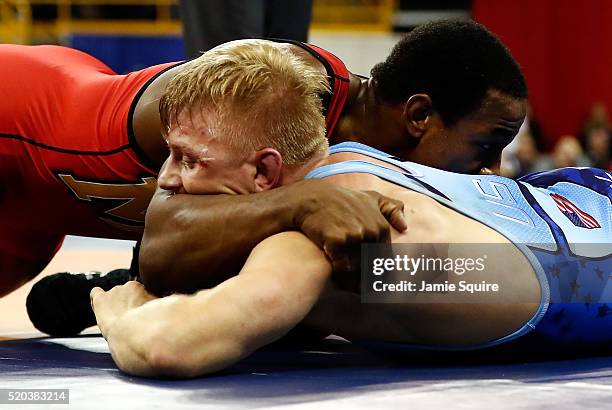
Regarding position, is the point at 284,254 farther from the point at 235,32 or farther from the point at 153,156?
the point at 235,32

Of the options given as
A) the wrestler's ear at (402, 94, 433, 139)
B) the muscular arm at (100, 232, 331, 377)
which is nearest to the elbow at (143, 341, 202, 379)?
the muscular arm at (100, 232, 331, 377)

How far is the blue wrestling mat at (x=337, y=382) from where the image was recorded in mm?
1546

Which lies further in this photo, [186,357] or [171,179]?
[171,179]

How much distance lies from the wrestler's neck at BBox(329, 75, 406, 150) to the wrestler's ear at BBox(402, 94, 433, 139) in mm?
34

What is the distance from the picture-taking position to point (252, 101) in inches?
72.5

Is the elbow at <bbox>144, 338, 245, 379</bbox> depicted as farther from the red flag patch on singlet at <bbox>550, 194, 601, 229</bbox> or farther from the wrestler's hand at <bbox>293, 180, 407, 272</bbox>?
the red flag patch on singlet at <bbox>550, 194, 601, 229</bbox>

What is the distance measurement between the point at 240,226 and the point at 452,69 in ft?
3.00

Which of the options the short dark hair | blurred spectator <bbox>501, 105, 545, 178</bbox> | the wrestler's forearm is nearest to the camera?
the wrestler's forearm

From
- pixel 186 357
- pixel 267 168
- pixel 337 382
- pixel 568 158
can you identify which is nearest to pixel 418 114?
pixel 267 168

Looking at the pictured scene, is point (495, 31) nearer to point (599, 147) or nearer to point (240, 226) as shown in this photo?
point (599, 147)

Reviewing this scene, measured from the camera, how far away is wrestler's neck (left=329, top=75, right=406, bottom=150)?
257cm

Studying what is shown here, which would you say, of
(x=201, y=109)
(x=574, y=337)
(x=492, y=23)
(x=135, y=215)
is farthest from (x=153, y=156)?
(x=492, y=23)

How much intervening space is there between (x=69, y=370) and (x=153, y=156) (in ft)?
2.36

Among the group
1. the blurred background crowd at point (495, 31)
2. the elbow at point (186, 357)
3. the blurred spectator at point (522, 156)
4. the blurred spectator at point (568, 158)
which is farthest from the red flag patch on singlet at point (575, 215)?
the blurred spectator at point (522, 156)
